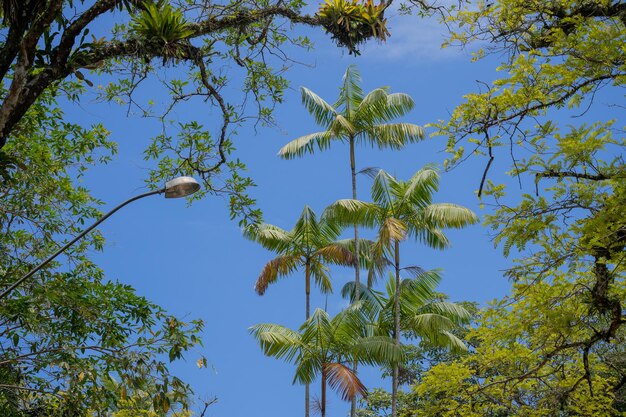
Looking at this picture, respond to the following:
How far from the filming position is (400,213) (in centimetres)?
2309

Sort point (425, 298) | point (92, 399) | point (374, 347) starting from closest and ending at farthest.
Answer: point (92, 399) < point (374, 347) < point (425, 298)

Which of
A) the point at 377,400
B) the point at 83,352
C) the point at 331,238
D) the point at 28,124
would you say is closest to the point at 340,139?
the point at 331,238

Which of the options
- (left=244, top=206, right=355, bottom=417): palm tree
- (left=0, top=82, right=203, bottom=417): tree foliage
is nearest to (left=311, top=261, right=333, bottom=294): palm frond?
(left=244, top=206, right=355, bottom=417): palm tree

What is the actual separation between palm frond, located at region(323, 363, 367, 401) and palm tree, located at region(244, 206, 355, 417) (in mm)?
4542

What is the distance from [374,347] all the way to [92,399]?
11822 mm

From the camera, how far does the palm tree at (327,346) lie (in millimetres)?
19828

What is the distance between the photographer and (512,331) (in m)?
10.0

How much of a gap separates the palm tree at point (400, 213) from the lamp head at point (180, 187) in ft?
46.5

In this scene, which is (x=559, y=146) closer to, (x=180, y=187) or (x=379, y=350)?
(x=180, y=187)

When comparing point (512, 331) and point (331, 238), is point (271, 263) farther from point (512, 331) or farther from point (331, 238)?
point (512, 331)

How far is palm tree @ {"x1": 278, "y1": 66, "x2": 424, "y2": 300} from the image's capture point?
25.6 m

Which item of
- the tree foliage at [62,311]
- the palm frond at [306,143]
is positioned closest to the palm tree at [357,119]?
the palm frond at [306,143]

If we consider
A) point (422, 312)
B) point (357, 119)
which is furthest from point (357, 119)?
point (422, 312)

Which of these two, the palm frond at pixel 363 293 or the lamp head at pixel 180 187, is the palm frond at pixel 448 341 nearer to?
the palm frond at pixel 363 293
